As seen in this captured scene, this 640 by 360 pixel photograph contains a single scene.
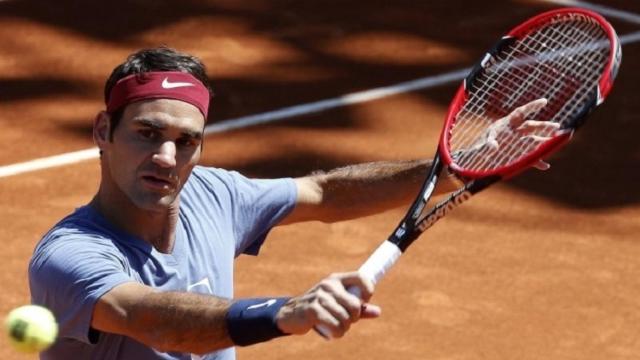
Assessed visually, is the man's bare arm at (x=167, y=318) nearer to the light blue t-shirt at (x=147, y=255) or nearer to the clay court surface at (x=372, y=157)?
the light blue t-shirt at (x=147, y=255)

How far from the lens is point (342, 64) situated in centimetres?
1214

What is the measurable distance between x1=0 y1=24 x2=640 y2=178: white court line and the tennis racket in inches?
129

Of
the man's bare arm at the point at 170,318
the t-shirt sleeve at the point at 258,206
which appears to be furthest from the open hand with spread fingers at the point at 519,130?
the man's bare arm at the point at 170,318

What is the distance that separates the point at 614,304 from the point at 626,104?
298cm

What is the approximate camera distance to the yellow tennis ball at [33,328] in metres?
4.97

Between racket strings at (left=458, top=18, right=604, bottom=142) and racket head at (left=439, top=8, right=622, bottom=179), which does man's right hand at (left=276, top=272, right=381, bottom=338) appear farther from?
racket strings at (left=458, top=18, right=604, bottom=142)

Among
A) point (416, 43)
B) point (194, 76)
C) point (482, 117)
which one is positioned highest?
point (194, 76)

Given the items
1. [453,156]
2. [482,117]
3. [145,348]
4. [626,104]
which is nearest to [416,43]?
[626,104]

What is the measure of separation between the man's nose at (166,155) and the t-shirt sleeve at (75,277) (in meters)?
0.33

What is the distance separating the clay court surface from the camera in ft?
28.0

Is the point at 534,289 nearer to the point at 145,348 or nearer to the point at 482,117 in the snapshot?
the point at 482,117

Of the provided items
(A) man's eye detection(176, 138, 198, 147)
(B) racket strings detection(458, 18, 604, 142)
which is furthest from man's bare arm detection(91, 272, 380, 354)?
(B) racket strings detection(458, 18, 604, 142)

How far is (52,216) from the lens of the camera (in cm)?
951

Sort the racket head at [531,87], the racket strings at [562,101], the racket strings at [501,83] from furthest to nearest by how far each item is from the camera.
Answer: the racket strings at [501,83] < the racket strings at [562,101] < the racket head at [531,87]
